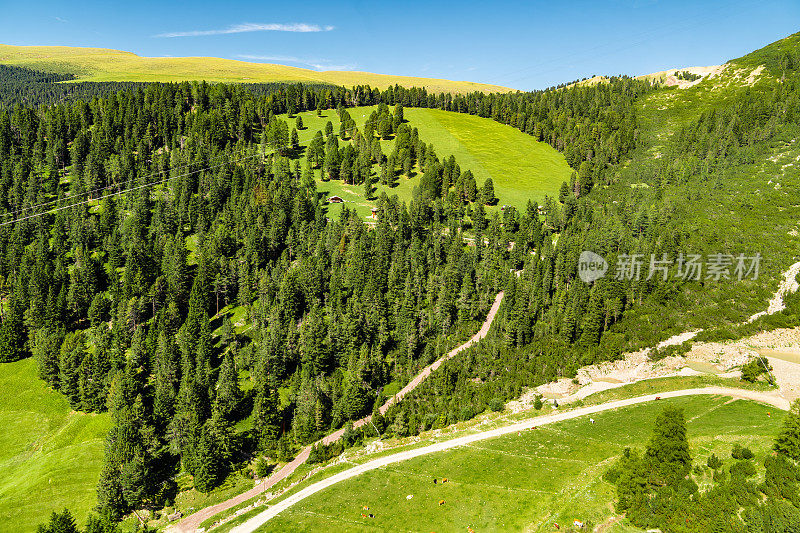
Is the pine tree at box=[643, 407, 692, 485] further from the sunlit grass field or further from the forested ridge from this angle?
the forested ridge

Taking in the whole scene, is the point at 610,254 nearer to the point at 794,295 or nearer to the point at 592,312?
the point at 592,312

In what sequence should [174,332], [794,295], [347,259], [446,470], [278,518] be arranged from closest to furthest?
[278,518] < [446,470] < [794,295] < [174,332] < [347,259]

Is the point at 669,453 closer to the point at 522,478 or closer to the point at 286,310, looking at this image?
the point at 522,478

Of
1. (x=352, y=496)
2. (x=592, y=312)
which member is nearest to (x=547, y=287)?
(x=592, y=312)

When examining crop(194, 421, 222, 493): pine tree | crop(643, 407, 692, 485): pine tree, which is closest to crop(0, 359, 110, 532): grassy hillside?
crop(194, 421, 222, 493): pine tree

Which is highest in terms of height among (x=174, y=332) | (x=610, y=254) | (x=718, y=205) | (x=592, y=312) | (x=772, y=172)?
(x=772, y=172)

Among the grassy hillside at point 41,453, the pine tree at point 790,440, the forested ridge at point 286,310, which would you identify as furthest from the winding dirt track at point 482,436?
the grassy hillside at point 41,453

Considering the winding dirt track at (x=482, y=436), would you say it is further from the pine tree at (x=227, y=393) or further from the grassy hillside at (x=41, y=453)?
the grassy hillside at (x=41, y=453)
